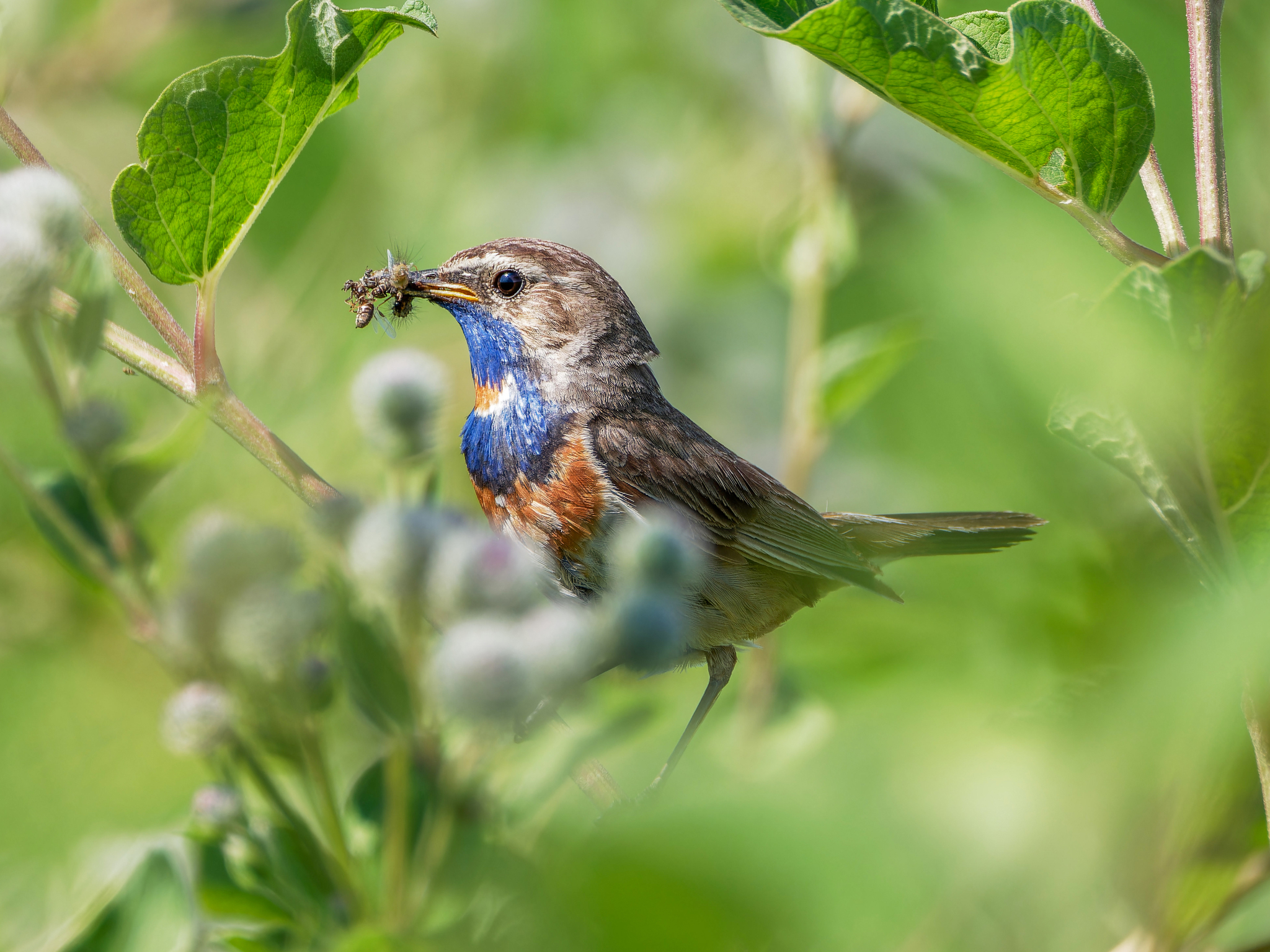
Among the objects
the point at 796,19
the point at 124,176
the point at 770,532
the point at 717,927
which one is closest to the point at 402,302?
the point at 770,532

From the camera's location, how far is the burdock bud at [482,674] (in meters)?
0.86

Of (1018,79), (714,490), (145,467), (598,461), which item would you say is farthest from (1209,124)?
(714,490)

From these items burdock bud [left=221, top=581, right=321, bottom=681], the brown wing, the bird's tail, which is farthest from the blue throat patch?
burdock bud [left=221, top=581, right=321, bottom=681]

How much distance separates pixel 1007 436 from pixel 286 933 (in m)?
1.06

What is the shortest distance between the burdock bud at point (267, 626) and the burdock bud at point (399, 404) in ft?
0.85

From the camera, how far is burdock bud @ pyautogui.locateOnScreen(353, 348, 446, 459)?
113 centimetres

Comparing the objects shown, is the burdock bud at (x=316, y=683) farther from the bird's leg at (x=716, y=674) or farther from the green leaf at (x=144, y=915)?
the bird's leg at (x=716, y=674)

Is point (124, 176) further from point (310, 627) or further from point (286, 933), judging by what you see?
point (286, 933)

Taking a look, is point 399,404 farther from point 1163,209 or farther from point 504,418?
point 504,418

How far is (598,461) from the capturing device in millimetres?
2838

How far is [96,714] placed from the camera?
5.58 ft

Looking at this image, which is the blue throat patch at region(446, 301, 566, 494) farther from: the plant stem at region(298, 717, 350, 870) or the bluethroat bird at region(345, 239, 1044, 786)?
the plant stem at region(298, 717, 350, 870)

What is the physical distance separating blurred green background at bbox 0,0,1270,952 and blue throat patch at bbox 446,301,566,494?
0.31m

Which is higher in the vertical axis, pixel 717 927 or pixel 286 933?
pixel 717 927
